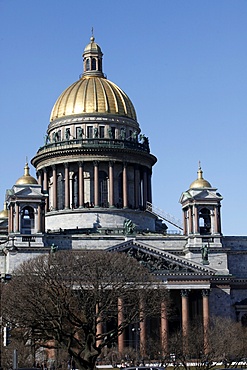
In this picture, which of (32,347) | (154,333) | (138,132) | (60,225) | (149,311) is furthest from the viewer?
(138,132)

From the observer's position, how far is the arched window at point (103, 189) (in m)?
124

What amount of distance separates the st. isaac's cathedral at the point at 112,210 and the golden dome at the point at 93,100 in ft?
0.45

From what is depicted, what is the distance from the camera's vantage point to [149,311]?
3366 inches

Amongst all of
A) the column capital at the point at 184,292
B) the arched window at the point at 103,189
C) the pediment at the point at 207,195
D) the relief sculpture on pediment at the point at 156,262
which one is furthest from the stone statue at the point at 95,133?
the column capital at the point at 184,292

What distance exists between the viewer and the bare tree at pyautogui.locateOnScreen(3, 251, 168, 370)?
72812 millimetres

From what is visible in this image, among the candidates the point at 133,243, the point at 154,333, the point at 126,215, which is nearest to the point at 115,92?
the point at 126,215

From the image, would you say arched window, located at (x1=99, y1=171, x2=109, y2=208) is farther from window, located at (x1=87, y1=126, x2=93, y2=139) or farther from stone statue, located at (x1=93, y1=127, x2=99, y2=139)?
window, located at (x1=87, y1=126, x2=93, y2=139)

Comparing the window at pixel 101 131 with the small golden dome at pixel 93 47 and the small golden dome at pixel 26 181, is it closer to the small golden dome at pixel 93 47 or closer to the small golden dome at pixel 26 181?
the small golden dome at pixel 93 47

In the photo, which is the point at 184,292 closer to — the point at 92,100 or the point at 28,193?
the point at 28,193

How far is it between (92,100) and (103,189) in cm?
1237

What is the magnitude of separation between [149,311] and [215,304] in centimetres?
3008

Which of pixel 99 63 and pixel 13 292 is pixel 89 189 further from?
pixel 13 292

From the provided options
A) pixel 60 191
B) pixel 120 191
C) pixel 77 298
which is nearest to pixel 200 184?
pixel 120 191

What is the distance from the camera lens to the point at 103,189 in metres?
126
